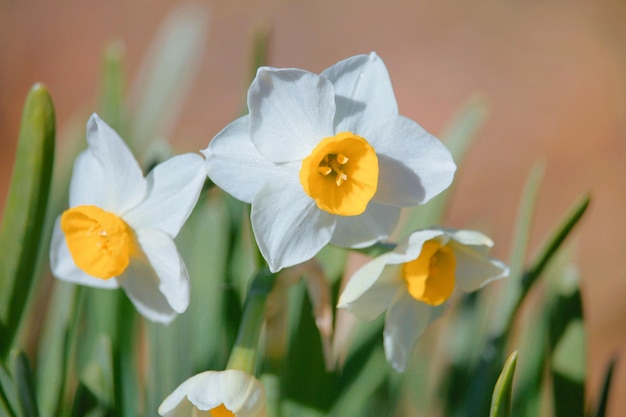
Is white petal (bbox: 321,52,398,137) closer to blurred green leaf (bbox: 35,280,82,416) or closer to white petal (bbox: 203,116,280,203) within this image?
white petal (bbox: 203,116,280,203)

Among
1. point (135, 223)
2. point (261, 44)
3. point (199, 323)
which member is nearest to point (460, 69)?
point (261, 44)

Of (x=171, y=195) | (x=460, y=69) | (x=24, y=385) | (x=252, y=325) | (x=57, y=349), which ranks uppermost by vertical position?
(x=460, y=69)

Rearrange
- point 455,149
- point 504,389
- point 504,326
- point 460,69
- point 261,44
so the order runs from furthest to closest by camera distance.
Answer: point 460,69 → point 455,149 → point 261,44 → point 504,326 → point 504,389

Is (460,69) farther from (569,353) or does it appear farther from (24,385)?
(24,385)

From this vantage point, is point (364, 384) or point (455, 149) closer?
point (364, 384)

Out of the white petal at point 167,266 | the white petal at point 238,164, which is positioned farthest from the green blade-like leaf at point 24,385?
the white petal at point 238,164

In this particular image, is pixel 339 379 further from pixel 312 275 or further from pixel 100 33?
pixel 100 33

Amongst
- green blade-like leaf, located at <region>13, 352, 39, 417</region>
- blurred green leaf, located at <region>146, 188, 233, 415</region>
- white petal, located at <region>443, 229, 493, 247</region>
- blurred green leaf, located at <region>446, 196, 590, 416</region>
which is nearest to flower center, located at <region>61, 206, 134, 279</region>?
green blade-like leaf, located at <region>13, 352, 39, 417</region>
